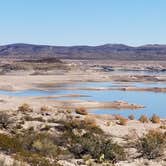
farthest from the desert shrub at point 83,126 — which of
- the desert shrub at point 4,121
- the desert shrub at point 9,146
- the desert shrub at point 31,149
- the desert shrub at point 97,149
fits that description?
the desert shrub at point 9,146

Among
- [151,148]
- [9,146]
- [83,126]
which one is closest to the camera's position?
[9,146]

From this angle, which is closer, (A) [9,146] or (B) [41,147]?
(A) [9,146]

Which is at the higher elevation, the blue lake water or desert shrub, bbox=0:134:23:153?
desert shrub, bbox=0:134:23:153

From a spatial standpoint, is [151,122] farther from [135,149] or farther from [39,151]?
[39,151]

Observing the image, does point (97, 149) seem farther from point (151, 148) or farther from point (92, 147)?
point (151, 148)

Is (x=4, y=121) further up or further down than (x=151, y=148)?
further up

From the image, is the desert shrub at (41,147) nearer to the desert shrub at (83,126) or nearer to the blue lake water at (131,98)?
the desert shrub at (83,126)

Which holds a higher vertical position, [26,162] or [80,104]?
[26,162]

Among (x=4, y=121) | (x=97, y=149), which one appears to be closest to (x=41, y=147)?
(x=97, y=149)

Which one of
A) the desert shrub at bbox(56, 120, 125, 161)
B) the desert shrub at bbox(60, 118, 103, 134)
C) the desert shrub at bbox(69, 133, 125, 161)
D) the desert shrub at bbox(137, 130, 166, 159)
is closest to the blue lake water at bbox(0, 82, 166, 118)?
the desert shrub at bbox(60, 118, 103, 134)

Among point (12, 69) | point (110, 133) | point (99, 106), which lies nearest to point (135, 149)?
point (110, 133)

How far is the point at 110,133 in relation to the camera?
17.9 m

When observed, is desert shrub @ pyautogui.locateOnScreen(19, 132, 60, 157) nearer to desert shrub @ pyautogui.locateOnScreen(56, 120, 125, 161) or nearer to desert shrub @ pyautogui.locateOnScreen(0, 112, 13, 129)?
desert shrub @ pyautogui.locateOnScreen(56, 120, 125, 161)

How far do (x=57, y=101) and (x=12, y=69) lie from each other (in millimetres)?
47326
